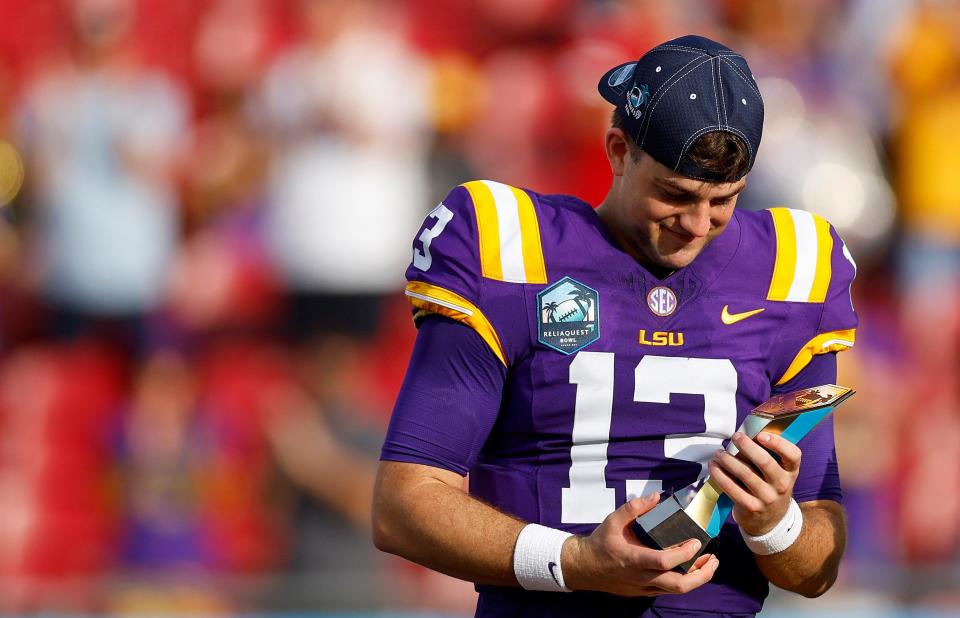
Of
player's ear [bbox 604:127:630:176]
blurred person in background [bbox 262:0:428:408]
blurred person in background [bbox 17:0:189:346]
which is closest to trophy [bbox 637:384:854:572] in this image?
player's ear [bbox 604:127:630:176]

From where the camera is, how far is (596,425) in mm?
2180

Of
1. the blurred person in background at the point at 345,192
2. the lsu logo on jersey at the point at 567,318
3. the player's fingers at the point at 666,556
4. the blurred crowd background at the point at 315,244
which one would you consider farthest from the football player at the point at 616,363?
the blurred person in background at the point at 345,192

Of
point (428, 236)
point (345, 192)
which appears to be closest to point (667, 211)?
point (428, 236)

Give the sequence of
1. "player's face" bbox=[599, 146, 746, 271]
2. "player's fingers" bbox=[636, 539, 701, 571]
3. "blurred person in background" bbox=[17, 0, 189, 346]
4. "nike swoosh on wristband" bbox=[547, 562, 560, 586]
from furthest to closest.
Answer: "blurred person in background" bbox=[17, 0, 189, 346] < "player's face" bbox=[599, 146, 746, 271] < "nike swoosh on wristband" bbox=[547, 562, 560, 586] < "player's fingers" bbox=[636, 539, 701, 571]

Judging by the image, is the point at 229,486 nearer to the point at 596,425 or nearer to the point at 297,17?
the point at 297,17

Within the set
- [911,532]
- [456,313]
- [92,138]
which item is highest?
[92,138]

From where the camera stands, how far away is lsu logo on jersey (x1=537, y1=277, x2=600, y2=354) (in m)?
2.19

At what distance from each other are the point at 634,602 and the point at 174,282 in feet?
14.4

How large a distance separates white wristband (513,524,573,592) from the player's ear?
625 millimetres

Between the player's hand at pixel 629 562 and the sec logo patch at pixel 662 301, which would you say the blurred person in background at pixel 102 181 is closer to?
the sec logo patch at pixel 662 301

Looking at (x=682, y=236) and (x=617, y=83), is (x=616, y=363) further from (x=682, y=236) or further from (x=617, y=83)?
(x=617, y=83)

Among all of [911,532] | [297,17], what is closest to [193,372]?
[297,17]

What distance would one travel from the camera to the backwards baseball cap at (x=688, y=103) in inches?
83.6

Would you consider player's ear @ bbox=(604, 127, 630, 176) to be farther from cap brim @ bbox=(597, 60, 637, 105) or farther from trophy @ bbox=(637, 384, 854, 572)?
trophy @ bbox=(637, 384, 854, 572)
